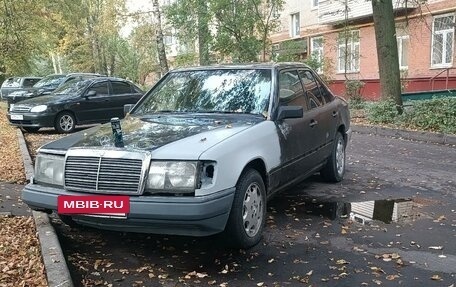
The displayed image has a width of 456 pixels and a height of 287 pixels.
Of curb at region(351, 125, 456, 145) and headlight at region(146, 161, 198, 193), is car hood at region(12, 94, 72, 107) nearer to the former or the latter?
curb at region(351, 125, 456, 145)

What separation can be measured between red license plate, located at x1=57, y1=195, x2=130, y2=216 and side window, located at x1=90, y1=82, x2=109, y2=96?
10.6m

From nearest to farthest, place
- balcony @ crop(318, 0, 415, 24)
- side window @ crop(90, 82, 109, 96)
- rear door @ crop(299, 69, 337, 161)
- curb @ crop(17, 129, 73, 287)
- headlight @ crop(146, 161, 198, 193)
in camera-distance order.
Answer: curb @ crop(17, 129, 73, 287) < headlight @ crop(146, 161, 198, 193) < rear door @ crop(299, 69, 337, 161) < side window @ crop(90, 82, 109, 96) < balcony @ crop(318, 0, 415, 24)

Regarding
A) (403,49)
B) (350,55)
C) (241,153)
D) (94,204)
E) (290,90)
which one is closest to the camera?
(94,204)

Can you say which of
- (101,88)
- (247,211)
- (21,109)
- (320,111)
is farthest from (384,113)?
(247,211)

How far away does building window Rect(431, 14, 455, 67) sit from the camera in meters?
20.6

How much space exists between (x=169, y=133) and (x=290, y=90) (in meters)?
1.84

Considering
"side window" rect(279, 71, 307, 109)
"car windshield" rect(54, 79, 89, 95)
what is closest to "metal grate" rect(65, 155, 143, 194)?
"side window" rect(279, 71, 307, 109)

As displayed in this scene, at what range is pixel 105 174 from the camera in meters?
3.85

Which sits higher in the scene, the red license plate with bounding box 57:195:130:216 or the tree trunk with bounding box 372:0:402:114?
the tree trunk with bounding box 372:0:402:114

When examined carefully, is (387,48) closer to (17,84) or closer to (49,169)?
(49,169)

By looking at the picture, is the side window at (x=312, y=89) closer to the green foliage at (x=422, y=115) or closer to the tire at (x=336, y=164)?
the tire at (x=336, y=164)

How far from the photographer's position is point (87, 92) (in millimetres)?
13828

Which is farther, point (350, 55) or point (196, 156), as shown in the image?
point (350, 55)

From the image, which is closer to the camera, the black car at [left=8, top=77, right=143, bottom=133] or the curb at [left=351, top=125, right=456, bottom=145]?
the curb at [left=351, top=125, right=456, bottom=145]
